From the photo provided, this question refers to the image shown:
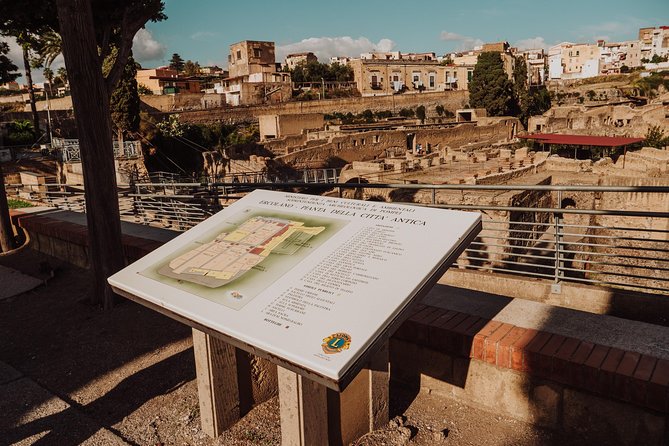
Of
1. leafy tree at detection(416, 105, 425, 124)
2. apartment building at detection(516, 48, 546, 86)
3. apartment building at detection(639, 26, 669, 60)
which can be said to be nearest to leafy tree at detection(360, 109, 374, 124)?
leafy tree at detection(416, 105, 425, 124)

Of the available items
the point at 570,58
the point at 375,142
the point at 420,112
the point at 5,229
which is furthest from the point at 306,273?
the point at 570,58

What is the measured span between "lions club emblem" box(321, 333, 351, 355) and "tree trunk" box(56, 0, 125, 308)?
13.6 ft

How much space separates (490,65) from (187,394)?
185 feet

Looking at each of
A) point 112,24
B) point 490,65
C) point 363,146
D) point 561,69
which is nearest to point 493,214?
point 112,24

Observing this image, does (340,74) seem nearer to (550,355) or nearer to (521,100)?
(521,100)

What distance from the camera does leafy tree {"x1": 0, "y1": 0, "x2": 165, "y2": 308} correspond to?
198 inches

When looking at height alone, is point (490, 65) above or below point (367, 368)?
above

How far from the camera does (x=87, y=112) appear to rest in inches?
206

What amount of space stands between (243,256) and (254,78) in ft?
191

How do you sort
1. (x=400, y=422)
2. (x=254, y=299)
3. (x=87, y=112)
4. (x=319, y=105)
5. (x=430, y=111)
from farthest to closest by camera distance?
(x=430, y=111) → (x=319, y=105) → (x=87, y=112) → (x=400, y=422) → (x=254, y=299)

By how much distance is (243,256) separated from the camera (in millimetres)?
2688

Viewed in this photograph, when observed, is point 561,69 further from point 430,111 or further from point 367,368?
point 367,368

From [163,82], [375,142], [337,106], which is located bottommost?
[375,142]

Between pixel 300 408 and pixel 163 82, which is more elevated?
pixel 163 82
